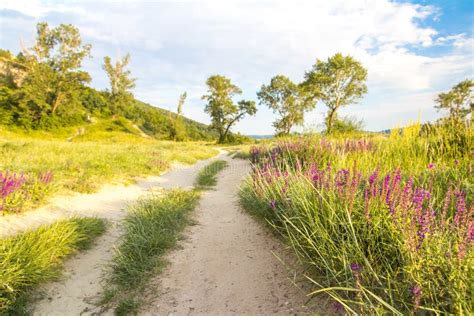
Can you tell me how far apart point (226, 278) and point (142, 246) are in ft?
4.56

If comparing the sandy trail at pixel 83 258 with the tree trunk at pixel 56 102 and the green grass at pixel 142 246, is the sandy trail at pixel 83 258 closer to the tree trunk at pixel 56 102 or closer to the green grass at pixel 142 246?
the green grass at pixel 142 246

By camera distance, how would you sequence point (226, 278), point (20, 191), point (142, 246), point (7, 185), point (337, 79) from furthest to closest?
point (337, 79)
point (20, 191)
point (7, 185)
point (142, 246)
point (226, 278)

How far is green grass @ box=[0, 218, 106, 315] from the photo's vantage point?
247 centimetres

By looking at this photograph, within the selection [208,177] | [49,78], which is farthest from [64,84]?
[208,177]

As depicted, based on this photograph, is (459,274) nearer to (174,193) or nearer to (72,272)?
(72,272)

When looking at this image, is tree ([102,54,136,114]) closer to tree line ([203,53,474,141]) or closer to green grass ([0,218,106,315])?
tree line ([203,53,474,141])

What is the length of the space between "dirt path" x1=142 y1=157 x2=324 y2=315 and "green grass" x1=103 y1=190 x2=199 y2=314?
186 mm

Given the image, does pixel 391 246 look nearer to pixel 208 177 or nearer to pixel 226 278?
pixel 226 278

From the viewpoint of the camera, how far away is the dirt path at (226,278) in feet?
7.70

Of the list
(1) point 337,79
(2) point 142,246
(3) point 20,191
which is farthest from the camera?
(1) point 337,79

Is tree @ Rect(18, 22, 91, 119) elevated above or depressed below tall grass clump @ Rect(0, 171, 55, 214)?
above

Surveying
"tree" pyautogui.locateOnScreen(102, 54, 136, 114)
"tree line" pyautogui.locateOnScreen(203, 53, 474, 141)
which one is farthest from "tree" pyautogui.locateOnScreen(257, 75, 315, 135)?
"tree" pyautogui.locateOnScreen(102, 54, 136, 114)

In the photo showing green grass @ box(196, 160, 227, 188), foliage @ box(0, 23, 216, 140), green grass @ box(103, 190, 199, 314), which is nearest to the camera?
green grass @ box(103, 190, 199, 314)

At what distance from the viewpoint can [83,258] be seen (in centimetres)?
349
